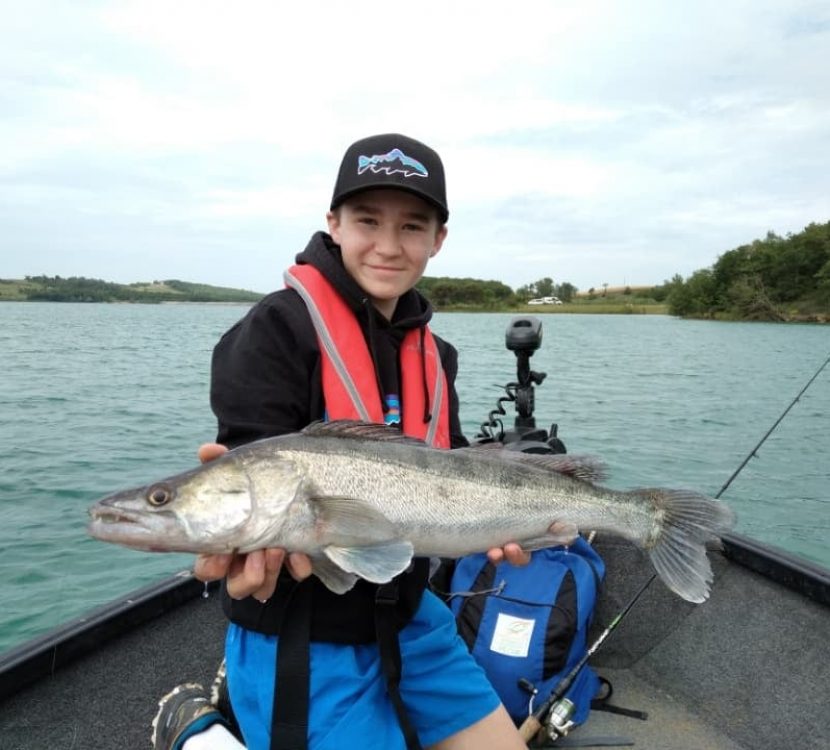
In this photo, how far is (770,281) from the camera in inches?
3772

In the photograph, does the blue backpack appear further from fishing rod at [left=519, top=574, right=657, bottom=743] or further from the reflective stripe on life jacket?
the reflective stripe on life jacket

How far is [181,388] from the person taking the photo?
23.9 metres

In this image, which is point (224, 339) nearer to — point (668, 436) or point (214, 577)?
point (214, 577)

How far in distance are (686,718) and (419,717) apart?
2.55 metres

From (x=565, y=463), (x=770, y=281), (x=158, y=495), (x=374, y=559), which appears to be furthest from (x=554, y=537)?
(x=770, y=281)

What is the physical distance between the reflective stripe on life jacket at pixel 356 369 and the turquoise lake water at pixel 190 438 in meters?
1.17

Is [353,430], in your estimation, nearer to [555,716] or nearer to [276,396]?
[276,396]

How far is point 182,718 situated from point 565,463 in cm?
257

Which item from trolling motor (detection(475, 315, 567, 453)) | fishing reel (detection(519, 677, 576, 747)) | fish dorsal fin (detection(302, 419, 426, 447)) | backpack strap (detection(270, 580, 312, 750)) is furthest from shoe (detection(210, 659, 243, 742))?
trolling motor (detection(475, 315, 567, 453))

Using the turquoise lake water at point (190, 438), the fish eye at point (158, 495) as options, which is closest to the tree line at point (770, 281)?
the turquoise lake water at point (190, 438)

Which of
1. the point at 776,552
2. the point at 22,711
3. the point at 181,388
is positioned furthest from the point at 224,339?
the point at 181,388

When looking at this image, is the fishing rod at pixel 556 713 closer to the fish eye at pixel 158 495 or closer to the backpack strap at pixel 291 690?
the backpack strap at pixel 291 690

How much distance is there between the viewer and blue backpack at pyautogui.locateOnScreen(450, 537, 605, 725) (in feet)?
14.6

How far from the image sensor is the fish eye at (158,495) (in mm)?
2621
